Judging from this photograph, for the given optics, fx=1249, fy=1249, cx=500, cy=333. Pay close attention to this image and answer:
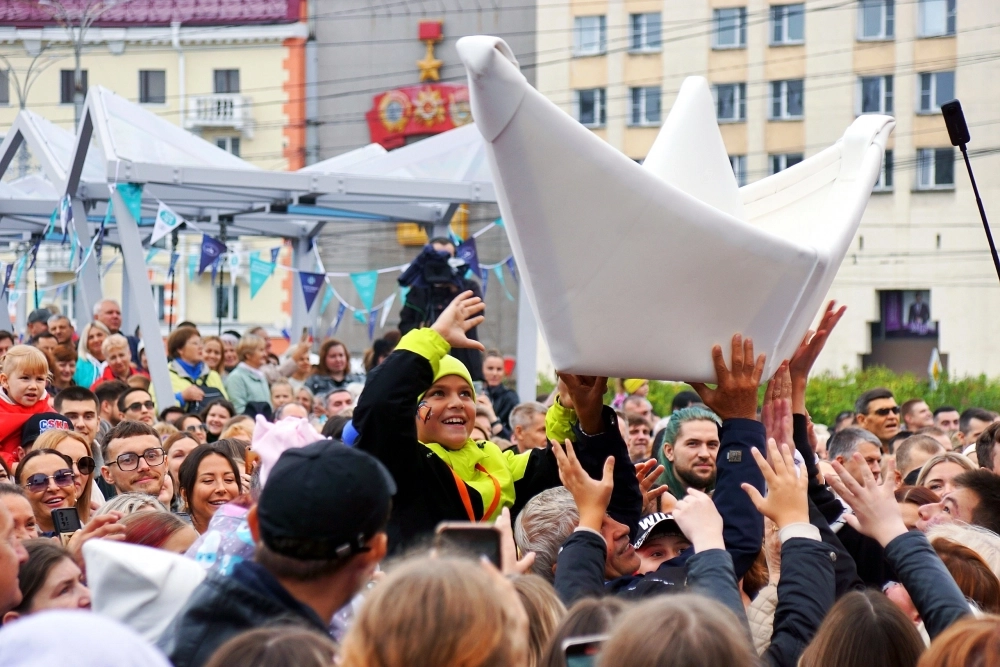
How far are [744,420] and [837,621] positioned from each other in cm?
91

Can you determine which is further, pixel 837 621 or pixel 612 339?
pixel 612 339

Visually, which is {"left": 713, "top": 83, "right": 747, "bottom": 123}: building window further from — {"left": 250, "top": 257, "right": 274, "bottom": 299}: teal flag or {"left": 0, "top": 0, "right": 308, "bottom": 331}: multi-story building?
{"left": 250, "top": 257, "right": 274, "bottom": 299}: teal flag

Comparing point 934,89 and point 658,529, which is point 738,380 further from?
point 934,89

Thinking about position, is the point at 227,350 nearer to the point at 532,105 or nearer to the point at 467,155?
the point at 467,155

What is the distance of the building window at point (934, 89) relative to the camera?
31.7 metres

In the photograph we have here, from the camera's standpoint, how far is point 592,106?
112 ft

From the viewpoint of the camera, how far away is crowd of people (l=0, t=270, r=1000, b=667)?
1930 millimetres

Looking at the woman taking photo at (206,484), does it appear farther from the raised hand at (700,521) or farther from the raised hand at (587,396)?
the raised hand at (700,521)

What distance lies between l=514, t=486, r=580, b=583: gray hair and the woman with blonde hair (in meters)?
1.73

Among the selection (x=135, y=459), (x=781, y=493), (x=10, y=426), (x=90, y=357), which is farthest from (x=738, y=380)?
(x=90, y=357)

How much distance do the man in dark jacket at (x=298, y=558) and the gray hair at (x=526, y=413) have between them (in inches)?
205

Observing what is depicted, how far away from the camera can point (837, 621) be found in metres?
2.53

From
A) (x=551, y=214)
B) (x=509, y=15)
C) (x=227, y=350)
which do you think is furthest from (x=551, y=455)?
(x=509, y=15)

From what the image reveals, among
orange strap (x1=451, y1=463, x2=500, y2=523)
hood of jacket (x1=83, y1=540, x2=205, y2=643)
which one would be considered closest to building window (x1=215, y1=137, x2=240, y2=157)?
orange strap (x1=451, y1=463, x2=500, y2=523)
